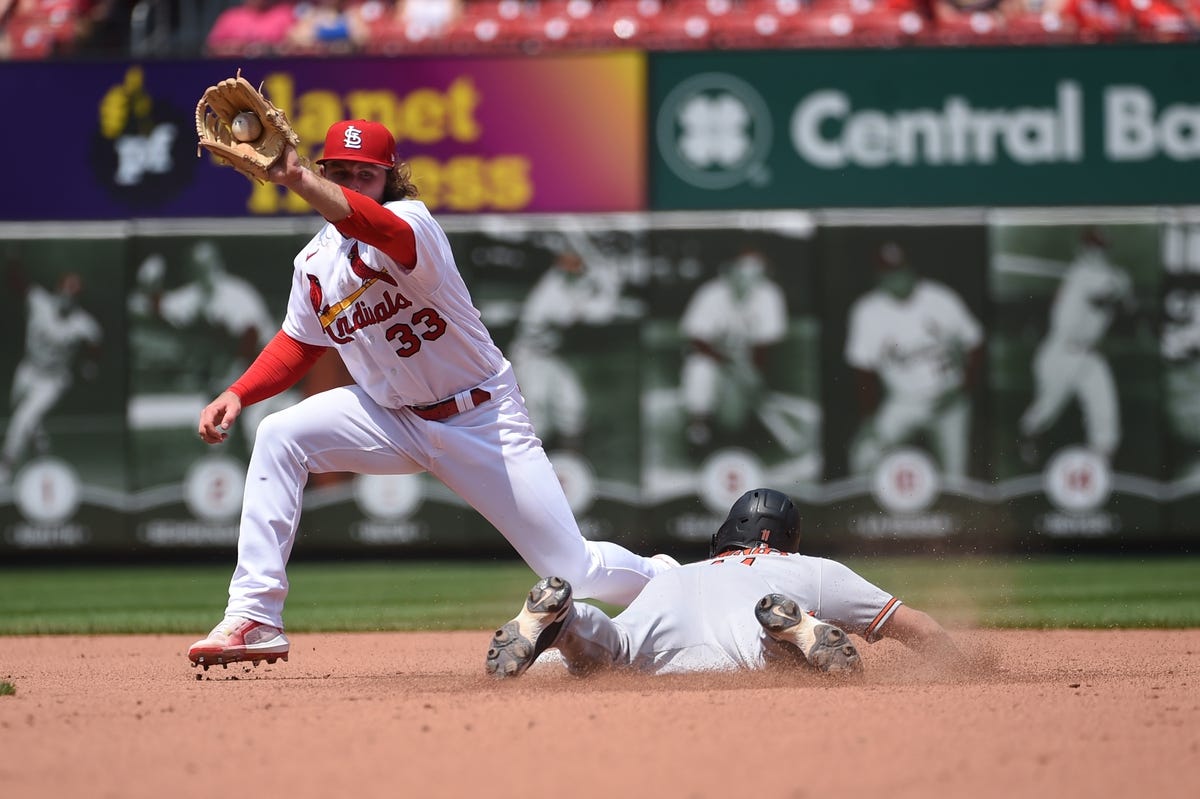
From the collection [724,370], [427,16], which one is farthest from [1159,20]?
[427,16]

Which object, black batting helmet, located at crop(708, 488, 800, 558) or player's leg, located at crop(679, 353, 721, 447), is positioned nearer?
black batting helmet, located at crop(708, 488, 800, 558)

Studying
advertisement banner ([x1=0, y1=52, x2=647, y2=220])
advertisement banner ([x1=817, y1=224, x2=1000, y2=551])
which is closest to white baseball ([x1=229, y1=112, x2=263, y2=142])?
advertisement banner ([x1=0, y1=52, x2=647, y2=220])

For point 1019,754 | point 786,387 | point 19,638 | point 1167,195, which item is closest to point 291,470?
point 1019,754

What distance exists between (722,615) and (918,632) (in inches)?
24.4

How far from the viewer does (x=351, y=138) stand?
5.09 meters

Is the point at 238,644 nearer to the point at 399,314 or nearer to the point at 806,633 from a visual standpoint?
the point at 399,314

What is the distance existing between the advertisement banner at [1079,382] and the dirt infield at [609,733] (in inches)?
203

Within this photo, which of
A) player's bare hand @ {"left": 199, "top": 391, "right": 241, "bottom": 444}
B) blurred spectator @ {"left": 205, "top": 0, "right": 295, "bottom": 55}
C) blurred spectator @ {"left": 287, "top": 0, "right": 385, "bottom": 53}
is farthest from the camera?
blurred spectator @ {"left": 205, "top": 0, "right": 295, "bottom": 55}

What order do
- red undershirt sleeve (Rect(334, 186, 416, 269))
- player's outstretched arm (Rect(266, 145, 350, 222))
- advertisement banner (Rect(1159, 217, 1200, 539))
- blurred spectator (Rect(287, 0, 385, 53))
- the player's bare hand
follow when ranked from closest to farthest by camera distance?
player's outstretched arm (Rect(266, 145, 350, 222))
red undershirt sleeve (Rect(334, 186, 416, 269))
the player's bare hand
advertisement banner (Rect(1159, 217, 1200, 539))
blurred spectator (Rect(287, 0, 385, 53))

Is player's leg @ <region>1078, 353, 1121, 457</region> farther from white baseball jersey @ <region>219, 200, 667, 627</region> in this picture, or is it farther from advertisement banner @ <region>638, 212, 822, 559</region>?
white baseball jersey @ <region>219, 200, 667, 627</region>

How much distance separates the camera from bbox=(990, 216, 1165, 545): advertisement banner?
10.9 meters

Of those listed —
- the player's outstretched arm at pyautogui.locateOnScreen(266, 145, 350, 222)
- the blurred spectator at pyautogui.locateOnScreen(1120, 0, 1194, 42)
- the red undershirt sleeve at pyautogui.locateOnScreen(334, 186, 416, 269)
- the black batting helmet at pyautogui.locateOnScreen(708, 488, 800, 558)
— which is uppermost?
the blurred spectator at pyautogui.locateOnScreen(1120, 0, 1194, 42)

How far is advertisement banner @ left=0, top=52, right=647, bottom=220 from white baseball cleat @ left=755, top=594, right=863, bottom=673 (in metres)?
6.99

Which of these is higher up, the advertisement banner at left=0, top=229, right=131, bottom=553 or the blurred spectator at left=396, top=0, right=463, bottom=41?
the blurred spectator at left=396, top=0, right=463, bottom=41
